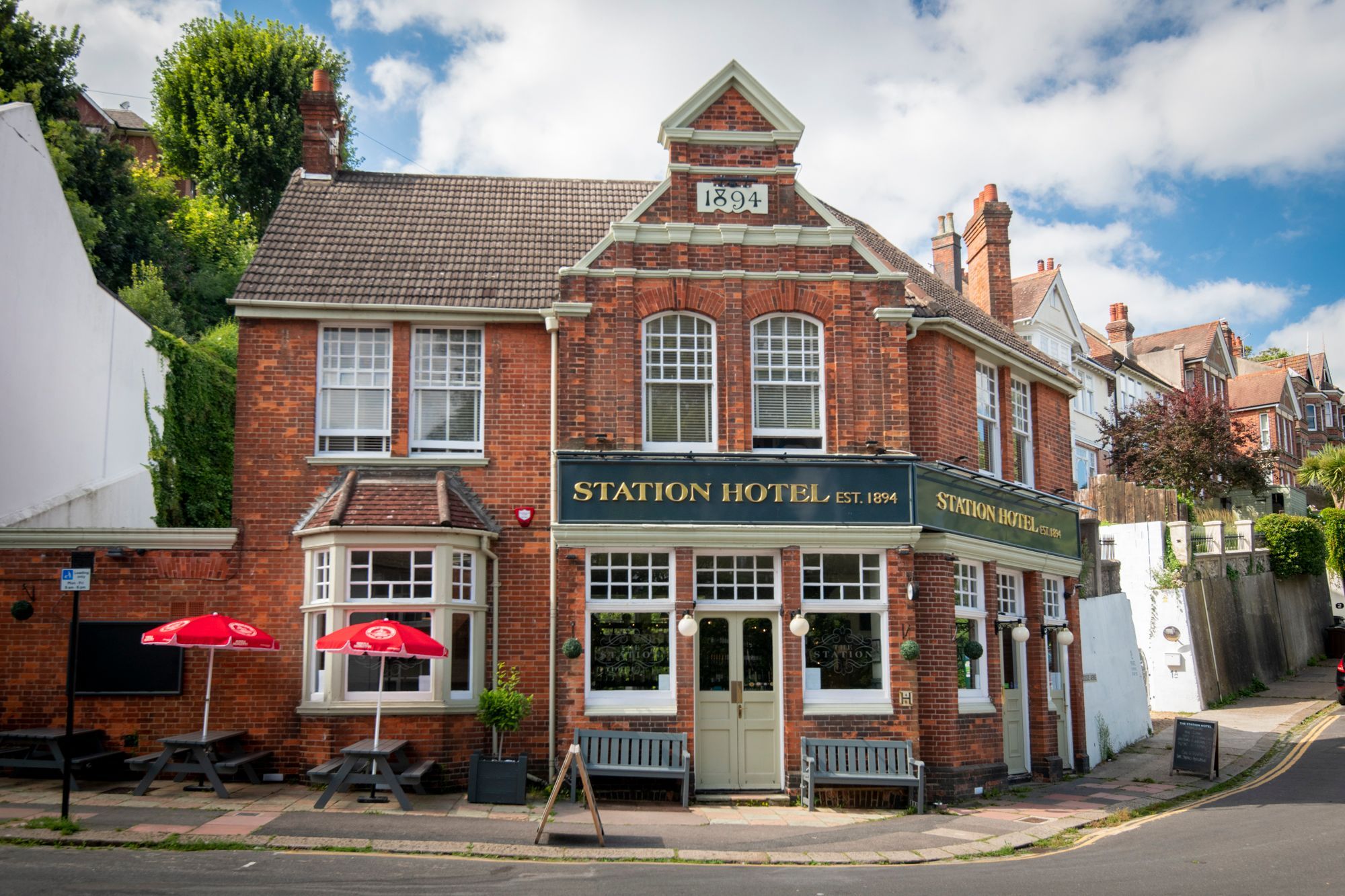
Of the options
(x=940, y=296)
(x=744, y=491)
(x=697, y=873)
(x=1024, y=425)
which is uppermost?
(x=940, y=296)

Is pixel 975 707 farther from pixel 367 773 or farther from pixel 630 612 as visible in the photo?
pixel 367 773

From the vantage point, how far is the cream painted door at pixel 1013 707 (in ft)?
56.4

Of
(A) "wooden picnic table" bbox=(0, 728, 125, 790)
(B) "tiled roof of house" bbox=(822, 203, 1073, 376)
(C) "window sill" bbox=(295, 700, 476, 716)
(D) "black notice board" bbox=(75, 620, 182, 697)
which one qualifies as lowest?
(A) "wooden picnic table" bbox=(0, 728, 125, 790)

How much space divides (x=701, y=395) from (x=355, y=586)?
5561mm

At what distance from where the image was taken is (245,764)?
14.0 m

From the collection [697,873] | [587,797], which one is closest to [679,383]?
[587,797]

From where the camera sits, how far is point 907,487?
15344mm

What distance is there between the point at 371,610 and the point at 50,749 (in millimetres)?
4240

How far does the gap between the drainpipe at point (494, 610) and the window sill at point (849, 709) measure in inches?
172

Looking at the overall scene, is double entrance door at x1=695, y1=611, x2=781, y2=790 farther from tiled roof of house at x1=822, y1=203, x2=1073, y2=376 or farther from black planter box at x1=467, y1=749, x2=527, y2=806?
tiled roof of house at x1=822, y1=203, x2=1073, y2=376

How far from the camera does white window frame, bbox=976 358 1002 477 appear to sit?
18.2m

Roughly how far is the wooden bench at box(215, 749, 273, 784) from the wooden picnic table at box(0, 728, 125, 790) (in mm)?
1724

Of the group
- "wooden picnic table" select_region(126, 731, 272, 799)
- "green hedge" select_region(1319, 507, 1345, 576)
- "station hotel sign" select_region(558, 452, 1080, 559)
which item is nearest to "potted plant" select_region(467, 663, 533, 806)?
"station hotel sign" select_region(558, 452, 1080, 559)

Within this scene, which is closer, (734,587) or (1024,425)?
(734,587)
